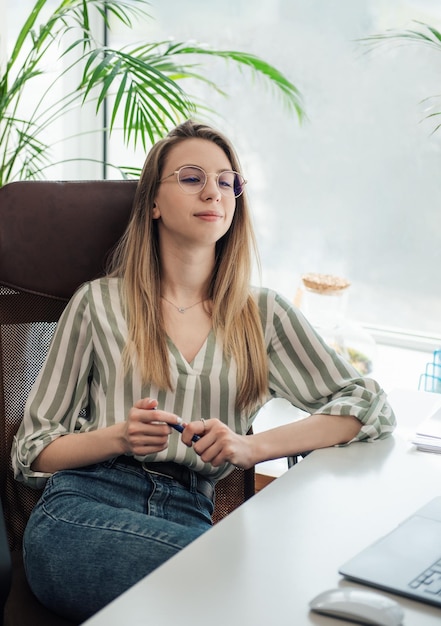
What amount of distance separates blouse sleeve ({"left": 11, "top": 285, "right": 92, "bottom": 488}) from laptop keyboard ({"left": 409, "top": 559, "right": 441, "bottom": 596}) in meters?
0.80

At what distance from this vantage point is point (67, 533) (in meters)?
1.37

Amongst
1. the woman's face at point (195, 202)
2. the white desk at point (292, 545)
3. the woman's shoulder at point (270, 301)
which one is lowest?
the white desk at point (292, 545)

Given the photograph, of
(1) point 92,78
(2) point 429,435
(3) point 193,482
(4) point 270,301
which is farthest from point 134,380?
(1) point 92,78

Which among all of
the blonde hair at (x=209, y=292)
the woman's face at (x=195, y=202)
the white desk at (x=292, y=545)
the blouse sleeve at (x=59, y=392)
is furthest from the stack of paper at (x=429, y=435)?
the blouse sleeve at (x=59, y=392)

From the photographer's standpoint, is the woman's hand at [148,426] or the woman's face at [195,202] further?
the woman's face at [195,202]

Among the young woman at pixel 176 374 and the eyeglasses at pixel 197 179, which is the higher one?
the eyeglasses at pixel 197 179

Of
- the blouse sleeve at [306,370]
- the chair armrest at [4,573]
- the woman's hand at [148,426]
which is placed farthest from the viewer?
the blouse sleeve at [306,370]

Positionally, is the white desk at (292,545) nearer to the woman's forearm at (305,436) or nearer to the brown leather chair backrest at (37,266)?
the woman's forearm at (305,436)

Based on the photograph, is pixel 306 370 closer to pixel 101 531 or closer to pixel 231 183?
pixel 231 183

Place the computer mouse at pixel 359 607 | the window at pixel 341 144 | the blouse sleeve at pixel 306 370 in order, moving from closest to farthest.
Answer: the computer mouse at pixel 359 607 → the blouse sleeve at pixel 306 370 → the window at pixel 341 144

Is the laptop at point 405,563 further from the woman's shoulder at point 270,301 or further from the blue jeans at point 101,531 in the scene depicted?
the woman's shoulder at point 270,301

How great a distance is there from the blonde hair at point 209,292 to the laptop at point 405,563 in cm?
59

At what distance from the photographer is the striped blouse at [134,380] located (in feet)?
5.31

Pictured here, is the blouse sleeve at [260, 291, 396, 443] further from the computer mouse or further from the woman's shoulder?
the computer mouse
